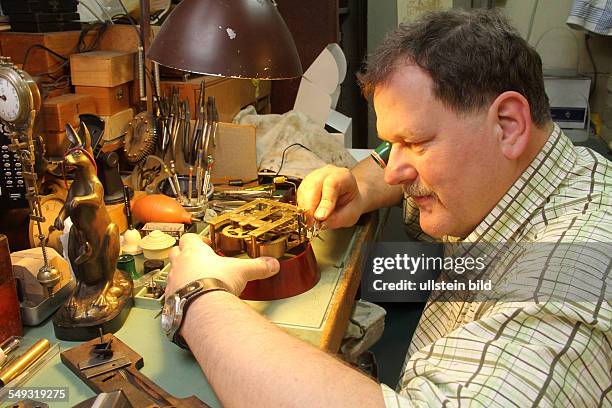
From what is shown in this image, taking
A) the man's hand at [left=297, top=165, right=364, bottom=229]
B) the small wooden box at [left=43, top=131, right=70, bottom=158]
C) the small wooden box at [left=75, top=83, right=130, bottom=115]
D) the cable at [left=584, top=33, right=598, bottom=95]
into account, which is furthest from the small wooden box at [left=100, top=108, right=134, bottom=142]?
the cable at [left=584, top=33, right=598, bottom=95]

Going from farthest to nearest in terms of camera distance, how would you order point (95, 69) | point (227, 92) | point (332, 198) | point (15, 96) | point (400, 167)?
point (227, 92) < point (95, 69) < point (332, 198) < point (15, 96) < point (400, 167)

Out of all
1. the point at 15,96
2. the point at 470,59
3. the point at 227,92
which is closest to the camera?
the point at 470,59

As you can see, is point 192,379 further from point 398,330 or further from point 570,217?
point 398,330

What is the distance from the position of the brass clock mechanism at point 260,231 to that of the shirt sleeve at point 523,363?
53cm

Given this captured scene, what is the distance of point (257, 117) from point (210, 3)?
1.12m

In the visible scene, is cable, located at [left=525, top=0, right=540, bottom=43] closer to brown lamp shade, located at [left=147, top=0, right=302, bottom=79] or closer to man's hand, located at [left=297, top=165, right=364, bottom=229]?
man's hand, located at [left=297, top=165, right=364, bottom=229]

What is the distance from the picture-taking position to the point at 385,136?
1.01m

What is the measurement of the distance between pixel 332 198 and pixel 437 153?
0.52 metres

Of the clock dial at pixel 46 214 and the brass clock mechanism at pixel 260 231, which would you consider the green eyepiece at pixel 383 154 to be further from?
the clock dial at pixel 46 214

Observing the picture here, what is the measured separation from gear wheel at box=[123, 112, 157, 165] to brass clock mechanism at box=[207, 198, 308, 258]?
21.7 inches

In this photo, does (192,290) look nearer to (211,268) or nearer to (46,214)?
(211,268)

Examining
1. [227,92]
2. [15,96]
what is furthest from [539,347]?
[227,92]

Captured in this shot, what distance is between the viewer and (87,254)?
3.53 ft

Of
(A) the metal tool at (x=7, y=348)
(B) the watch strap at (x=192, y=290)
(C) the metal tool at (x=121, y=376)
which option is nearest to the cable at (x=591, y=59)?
(B) the watch strap at (x=192, y=290)
